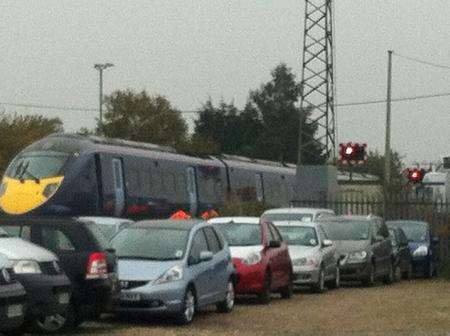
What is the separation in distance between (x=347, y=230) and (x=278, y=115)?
67.2 m

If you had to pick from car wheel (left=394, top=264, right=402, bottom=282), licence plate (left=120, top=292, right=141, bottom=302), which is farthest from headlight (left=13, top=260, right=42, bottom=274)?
car wheel (left=394, top=264, right=402, bottom=282)

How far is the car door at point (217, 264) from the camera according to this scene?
22.1m

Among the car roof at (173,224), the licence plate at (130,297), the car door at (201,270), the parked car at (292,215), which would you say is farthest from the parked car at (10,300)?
the parked car at (292,215)

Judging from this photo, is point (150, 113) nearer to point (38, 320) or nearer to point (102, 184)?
point (102, 184)

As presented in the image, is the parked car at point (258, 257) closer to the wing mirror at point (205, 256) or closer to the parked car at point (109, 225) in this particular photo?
the parked car at point (109, 225)

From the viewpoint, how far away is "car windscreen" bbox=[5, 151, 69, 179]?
36250mm

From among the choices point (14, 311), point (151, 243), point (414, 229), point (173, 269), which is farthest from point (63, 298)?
point (414, 229)

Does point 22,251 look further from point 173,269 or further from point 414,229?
point 414,229

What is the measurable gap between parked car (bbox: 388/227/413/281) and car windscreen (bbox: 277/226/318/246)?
19.7 ft

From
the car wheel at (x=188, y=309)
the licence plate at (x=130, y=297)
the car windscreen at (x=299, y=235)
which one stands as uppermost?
the car windscreen at (x=299, y=235)

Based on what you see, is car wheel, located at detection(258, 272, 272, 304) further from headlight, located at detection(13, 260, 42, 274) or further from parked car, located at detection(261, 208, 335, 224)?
headlight, located at detection(13, 260, 42, 274)

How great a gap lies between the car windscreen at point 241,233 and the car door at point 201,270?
3982 mm

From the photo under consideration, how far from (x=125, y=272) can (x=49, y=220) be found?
5.70ft

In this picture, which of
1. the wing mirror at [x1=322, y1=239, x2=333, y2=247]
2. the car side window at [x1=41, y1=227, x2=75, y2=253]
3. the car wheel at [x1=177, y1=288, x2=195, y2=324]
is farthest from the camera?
the wing mirror at [x1=322, y1=239, x2=333, y2=247]
